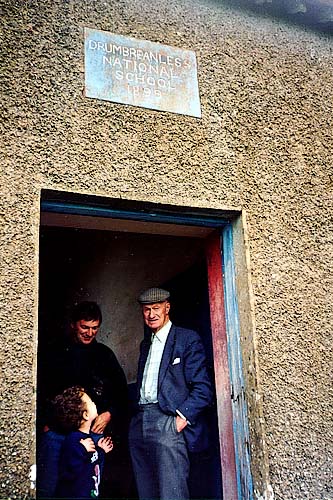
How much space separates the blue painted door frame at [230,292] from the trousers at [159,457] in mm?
702

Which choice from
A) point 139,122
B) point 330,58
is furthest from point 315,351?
point 330,58

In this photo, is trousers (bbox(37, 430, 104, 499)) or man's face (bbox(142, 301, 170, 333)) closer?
trousers (bbox(37, 430, 104, 499))

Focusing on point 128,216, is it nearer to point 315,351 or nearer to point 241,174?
point 241,174

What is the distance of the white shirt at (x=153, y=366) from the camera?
4574 mm

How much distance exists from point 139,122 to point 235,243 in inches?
35.0

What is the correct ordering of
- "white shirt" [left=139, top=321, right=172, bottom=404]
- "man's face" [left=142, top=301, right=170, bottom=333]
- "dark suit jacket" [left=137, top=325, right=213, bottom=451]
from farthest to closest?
"man's face" [left=142, top=301, right=170, bottom=333], "white shirt" [left=139, top=321, right=172, bottom=404], "dark suit jacket" [left=137, top=325, right=213, bottom=451]

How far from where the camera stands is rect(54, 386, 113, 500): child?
428 centimetres

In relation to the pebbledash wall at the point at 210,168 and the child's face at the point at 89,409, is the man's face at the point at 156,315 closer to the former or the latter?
the child's face at the point at 89,409

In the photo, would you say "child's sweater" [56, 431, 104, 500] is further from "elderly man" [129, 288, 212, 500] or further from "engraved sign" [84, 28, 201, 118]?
"engraved sign" [84, 28, 201, 118]

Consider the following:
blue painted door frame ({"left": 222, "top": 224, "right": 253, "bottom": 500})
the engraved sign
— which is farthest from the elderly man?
the engraved sign

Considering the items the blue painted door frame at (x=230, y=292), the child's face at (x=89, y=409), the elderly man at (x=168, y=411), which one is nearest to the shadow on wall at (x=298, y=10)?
the blue painted door frame at (x=230, y=292)

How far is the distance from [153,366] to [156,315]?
364mm

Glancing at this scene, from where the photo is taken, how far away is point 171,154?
383 centimetres

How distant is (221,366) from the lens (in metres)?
4.02
